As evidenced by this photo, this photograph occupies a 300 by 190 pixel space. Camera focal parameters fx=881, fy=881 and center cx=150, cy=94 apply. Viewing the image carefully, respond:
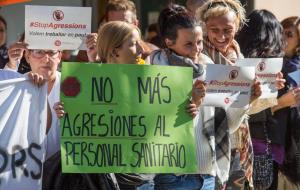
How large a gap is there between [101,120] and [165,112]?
0.37 metres

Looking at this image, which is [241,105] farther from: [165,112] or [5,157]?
[5,157]

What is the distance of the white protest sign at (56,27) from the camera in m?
5.46

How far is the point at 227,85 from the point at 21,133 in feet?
4.12

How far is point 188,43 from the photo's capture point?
5164 mm

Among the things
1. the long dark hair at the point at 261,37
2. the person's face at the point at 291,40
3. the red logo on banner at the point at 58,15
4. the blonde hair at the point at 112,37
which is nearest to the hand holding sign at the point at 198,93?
the blonde hair at the point at 112,37

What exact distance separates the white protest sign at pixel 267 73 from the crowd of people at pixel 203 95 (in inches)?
2.0

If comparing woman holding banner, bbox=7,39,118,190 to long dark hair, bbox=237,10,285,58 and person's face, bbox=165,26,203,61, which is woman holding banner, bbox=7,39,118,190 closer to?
person's face, bbox=165,26,203,61

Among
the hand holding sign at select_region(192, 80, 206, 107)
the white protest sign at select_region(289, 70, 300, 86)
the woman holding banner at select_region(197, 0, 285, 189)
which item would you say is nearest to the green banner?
the hand holding sign at select_region(192, 80, 206, 107)

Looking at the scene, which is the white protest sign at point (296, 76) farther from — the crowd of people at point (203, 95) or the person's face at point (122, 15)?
the person's face at point (122, 15)

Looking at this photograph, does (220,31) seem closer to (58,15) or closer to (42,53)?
(58,15)

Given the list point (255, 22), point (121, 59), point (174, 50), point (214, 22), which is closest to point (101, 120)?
point (121, 59)

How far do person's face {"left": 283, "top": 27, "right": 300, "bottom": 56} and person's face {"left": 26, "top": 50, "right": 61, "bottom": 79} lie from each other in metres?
2.35

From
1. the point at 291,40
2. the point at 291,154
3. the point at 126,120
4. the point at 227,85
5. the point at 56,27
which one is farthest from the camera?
the point at 291,40

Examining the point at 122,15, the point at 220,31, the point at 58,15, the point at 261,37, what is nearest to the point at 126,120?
the point at 58,15
